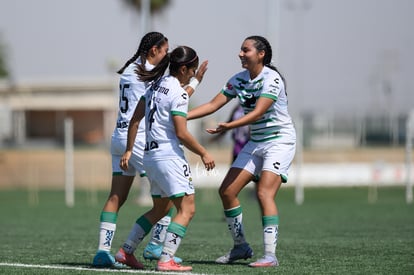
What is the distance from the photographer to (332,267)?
343 inches

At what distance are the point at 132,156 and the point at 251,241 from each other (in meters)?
3.70

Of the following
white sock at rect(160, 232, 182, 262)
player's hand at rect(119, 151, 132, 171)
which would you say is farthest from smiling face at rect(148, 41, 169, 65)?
white sock at rect(160, 232, 182, 262)

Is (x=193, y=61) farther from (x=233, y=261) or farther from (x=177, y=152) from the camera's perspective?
(x=233, y=261)

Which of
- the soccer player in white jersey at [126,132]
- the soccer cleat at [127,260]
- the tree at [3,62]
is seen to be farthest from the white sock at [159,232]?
the tree at [3,62]

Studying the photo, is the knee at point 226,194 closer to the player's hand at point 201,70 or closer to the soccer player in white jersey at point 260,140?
the soccer player in white jersey at point 260,140

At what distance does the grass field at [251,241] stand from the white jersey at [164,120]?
3.53 feet

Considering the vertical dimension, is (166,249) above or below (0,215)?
above

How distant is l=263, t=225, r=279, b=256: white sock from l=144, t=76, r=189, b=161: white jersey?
1.23 m

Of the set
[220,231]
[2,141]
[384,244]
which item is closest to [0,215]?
[220,231]

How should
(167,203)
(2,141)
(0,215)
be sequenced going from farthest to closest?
(2,141), (0,215), (167,203)

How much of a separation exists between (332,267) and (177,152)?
1826mm

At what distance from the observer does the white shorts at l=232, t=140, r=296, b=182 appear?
912 cm

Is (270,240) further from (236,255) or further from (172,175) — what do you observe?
(172,175)

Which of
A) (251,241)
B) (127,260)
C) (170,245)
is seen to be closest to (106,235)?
(127,260)
